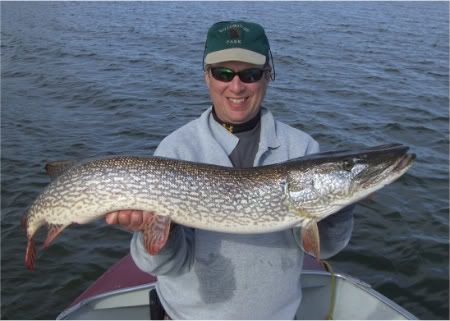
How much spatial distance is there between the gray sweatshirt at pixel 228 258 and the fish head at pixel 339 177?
191 mm

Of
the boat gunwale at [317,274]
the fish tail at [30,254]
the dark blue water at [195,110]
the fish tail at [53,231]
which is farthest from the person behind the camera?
the dark blue water at [195,110]

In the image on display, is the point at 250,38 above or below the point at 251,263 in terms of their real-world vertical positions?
above

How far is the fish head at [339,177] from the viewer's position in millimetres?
2520

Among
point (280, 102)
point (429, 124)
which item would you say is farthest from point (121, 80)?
point (429, 124)

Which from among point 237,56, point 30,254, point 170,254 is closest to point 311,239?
point 170,254

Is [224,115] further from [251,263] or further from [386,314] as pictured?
[386,314]

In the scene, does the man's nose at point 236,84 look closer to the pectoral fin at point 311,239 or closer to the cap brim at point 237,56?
the cap brim at point 237,56

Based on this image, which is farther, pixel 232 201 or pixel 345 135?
pixel 345 135

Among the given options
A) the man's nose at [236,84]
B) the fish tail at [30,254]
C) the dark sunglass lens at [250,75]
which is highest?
the dark sunglass lens at [250,75]

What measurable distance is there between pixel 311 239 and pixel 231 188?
529 millimetres

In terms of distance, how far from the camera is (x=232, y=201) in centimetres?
259

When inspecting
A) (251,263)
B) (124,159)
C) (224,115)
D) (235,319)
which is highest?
(224,115)

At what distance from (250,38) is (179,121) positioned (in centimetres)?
685

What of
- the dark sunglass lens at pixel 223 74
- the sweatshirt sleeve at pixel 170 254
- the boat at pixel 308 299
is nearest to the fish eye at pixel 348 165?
the dark sunglass lens at pixel 223 74
